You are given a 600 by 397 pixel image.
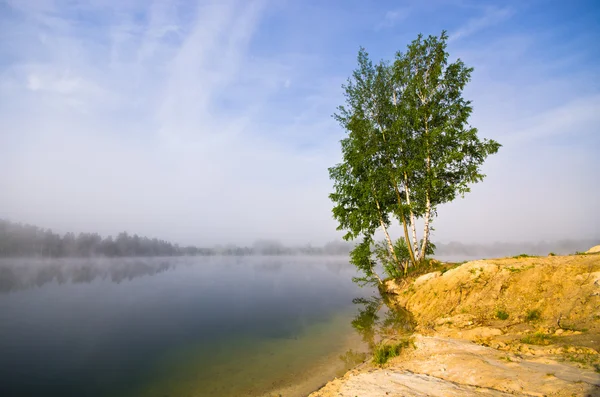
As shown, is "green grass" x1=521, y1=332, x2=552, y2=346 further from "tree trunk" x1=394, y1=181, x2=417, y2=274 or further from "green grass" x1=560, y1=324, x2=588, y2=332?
"tree trunk" x1=394, y1=181, x2=417, y2=274

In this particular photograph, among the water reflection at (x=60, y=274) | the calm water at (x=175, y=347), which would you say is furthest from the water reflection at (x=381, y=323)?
the water reflection at (x=60, y=274)

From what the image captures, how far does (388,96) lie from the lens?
27062 millimetres

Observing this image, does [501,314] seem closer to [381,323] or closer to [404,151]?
[381,323]

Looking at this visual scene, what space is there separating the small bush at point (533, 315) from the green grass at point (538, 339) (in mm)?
2305

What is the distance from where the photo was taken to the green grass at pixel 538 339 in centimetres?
908

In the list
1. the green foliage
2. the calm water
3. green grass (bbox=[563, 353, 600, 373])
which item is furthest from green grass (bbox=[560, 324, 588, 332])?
the calm water

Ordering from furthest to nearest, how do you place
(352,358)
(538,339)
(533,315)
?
(352,358)
(533,315)
(538,339)

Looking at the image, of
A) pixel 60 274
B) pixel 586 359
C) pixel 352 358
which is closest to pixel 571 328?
pixel 586 359

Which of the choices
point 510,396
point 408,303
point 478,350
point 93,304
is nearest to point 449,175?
point 408,303

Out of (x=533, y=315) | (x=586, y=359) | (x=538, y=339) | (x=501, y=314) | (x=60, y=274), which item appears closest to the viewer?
(x=586, y=359)

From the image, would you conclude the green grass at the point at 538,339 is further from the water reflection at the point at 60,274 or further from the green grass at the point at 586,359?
the water reflection at the point at 60,274

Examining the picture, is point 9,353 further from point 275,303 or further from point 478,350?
point 478,350

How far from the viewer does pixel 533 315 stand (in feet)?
38.9

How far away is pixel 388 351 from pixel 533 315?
7474 millimetres
